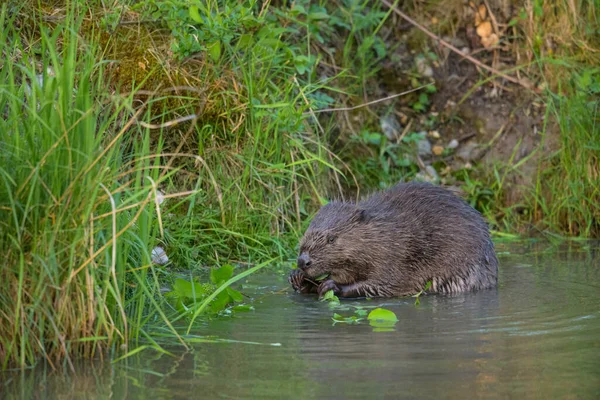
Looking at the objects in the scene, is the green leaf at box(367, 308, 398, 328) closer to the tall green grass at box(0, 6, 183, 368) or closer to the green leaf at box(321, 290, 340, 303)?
the green leaf at box(321, 290, 340, 303)

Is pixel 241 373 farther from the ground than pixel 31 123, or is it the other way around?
pixel 31 123

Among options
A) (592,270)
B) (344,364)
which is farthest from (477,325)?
(592,270)

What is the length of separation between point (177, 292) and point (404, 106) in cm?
471

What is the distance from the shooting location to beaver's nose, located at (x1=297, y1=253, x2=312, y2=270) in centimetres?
565

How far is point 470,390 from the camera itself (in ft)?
11.2

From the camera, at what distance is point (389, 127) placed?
8742 mm

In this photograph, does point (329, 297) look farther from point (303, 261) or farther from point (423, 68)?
point (423, 68)

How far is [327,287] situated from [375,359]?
1.80 metres

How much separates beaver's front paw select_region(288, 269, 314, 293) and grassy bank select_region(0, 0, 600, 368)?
1.96 feet

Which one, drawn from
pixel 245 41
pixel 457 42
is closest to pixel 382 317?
pixel 245 41

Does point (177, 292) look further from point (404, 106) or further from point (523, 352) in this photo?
point (404, 106)

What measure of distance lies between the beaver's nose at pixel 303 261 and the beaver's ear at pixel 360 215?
0.41 metres

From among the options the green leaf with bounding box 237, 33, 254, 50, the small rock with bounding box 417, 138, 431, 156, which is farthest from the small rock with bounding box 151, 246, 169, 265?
the small rock with bounding box 417, 138, 431, 156

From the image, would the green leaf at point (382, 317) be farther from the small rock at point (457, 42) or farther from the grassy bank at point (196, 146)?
the small rock at point (457, 42)
